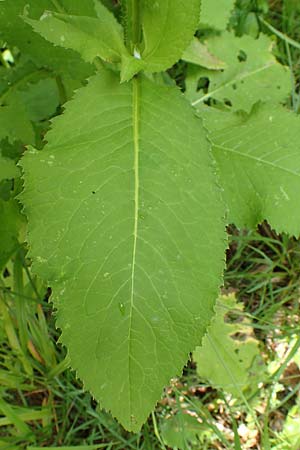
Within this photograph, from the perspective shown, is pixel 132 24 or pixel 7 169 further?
pixel 7 169

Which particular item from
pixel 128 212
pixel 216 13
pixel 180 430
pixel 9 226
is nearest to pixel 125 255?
pixel 128 212

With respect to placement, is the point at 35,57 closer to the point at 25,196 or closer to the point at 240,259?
the point at 25,196

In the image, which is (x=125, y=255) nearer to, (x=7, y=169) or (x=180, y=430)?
(x=7, y=169)

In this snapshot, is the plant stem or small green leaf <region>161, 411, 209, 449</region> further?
small green leaf <region>161, 411, 209, 449</region>

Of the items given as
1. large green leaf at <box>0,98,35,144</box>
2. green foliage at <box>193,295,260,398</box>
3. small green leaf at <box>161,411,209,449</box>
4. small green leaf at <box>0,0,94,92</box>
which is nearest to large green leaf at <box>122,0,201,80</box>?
small green leaf at <box>0,0,94,92</box>

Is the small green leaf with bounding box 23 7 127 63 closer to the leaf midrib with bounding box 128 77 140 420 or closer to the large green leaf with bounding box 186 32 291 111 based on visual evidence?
the leaf midrib with bounding box 128 77 140 420

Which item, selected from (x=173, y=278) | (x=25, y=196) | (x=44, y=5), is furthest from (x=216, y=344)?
(x=44, y=5)

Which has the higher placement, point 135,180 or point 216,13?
point 216,13
